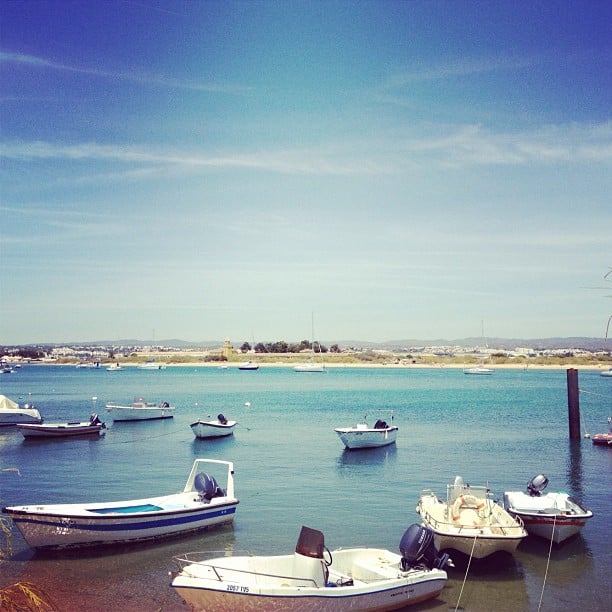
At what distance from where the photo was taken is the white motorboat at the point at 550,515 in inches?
819

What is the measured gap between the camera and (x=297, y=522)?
24719mm

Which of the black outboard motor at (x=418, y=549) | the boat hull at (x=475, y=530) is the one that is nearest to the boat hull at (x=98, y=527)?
the boat hull at (x=475, y=530)

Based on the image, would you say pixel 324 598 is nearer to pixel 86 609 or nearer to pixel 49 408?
pixel 86 609

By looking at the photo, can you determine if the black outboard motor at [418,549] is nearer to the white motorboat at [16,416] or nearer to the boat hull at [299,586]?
the boat hull at [299,586]

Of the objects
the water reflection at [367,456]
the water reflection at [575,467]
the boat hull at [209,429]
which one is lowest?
the water reflection at [367,456]

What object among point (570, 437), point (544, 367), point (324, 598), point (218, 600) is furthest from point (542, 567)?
point (544, 367)

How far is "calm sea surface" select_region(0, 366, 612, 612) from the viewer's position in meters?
18.0

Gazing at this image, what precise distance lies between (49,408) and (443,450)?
50.7 m

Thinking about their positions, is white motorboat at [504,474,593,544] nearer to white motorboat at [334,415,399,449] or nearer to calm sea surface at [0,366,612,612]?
calm sea surface at [0,366,612,612]

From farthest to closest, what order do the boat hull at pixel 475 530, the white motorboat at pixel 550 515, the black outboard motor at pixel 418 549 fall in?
1. the white motorboat at pixel 550 515
2. the boat hull at pixel 475 530
3. the black outboard motor at pixel 418 549

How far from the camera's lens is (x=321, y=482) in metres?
32.9

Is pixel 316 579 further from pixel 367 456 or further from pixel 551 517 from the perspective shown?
pixel 367 456

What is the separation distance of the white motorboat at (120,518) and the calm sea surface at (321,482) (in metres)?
0.43

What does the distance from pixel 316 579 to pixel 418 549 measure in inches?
118
